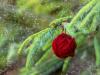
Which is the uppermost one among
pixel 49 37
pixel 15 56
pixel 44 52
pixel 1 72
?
pixel 49 37

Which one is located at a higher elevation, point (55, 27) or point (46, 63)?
point (55, 27)

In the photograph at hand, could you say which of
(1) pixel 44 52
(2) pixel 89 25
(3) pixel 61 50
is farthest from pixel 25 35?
(3) pixel 61 50

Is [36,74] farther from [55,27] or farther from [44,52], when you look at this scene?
[55,27]

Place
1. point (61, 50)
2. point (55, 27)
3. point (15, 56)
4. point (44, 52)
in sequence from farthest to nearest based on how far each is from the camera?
point (15, 56) < point (44, 52) < point (55, 27) < point (61, 50)

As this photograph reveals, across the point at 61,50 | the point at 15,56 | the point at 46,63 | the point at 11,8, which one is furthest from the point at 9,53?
the point at 61,50

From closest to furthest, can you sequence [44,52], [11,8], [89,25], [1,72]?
[89,25]
[44,52]
[1,72]
[11,8]

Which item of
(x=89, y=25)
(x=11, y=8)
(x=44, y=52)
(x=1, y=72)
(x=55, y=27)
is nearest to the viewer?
(x=89, y=25)

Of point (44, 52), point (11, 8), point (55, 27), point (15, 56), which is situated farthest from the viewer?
point (11, 8)

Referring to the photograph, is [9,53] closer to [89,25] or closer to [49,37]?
[49,37]

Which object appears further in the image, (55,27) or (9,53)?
(9,53)
